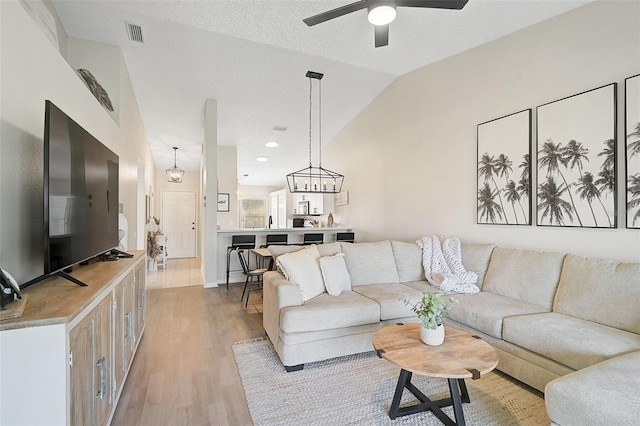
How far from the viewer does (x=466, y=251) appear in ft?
11.1

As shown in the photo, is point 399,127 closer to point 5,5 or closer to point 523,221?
point 523,221

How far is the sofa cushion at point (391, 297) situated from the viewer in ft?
9.06

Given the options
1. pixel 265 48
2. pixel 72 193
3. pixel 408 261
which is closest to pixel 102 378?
pixel 72 193

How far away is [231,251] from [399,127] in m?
3.60

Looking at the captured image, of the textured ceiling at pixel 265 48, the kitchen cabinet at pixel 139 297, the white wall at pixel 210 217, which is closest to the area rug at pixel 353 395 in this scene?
the kitchen cabinet at pixel 139 297

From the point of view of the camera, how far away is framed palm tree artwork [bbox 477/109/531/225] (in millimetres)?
3059

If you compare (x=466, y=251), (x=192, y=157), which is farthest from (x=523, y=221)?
(x=192, y=157)

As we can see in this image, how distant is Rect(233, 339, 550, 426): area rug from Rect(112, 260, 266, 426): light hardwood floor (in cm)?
15

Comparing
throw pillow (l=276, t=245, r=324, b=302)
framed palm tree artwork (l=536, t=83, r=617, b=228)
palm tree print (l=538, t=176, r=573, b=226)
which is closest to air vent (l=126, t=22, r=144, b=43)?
throw pillow (l=276, t=245, r=324, b=302)

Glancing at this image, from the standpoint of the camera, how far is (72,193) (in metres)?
1.66

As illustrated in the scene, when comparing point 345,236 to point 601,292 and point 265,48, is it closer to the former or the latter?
point 265,48

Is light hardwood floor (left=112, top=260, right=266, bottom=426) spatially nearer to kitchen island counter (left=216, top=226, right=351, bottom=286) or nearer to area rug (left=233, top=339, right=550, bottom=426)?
area rug (left=233, top=339, right=550, bottom=426)

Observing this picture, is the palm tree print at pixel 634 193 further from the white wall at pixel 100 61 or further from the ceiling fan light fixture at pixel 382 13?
the white wall at pixel 100 61

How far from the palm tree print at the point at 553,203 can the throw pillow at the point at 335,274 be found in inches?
77.4
